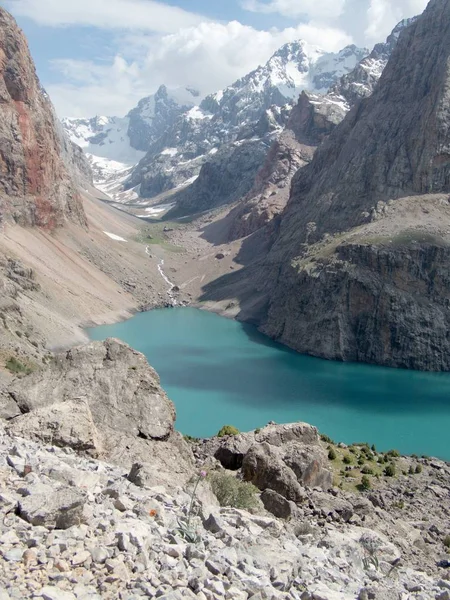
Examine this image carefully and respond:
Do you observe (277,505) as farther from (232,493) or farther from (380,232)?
(380,232)

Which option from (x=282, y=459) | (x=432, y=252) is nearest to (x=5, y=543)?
(x=282, y=459)

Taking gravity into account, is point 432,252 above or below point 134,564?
above

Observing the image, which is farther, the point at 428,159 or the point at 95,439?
A: the point at 428,159

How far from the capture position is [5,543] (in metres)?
11.7

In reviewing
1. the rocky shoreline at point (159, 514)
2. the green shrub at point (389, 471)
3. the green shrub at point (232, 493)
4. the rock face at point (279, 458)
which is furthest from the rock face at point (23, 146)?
the green shrub at point (232, 493)

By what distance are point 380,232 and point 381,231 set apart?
39 centimetres

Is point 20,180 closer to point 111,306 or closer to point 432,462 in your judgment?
point 111,306

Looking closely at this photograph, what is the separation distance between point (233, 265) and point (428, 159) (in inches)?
2333

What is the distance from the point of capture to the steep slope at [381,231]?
100750mm

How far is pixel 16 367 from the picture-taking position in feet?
162

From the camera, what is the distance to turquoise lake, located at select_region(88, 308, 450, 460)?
6319 cm

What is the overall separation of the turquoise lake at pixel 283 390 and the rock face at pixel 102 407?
3005 centimetres

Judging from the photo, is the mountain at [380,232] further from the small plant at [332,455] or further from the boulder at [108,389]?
the boulder at [108,389]

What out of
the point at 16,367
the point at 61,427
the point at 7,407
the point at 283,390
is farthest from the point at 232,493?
the point at 283,390
